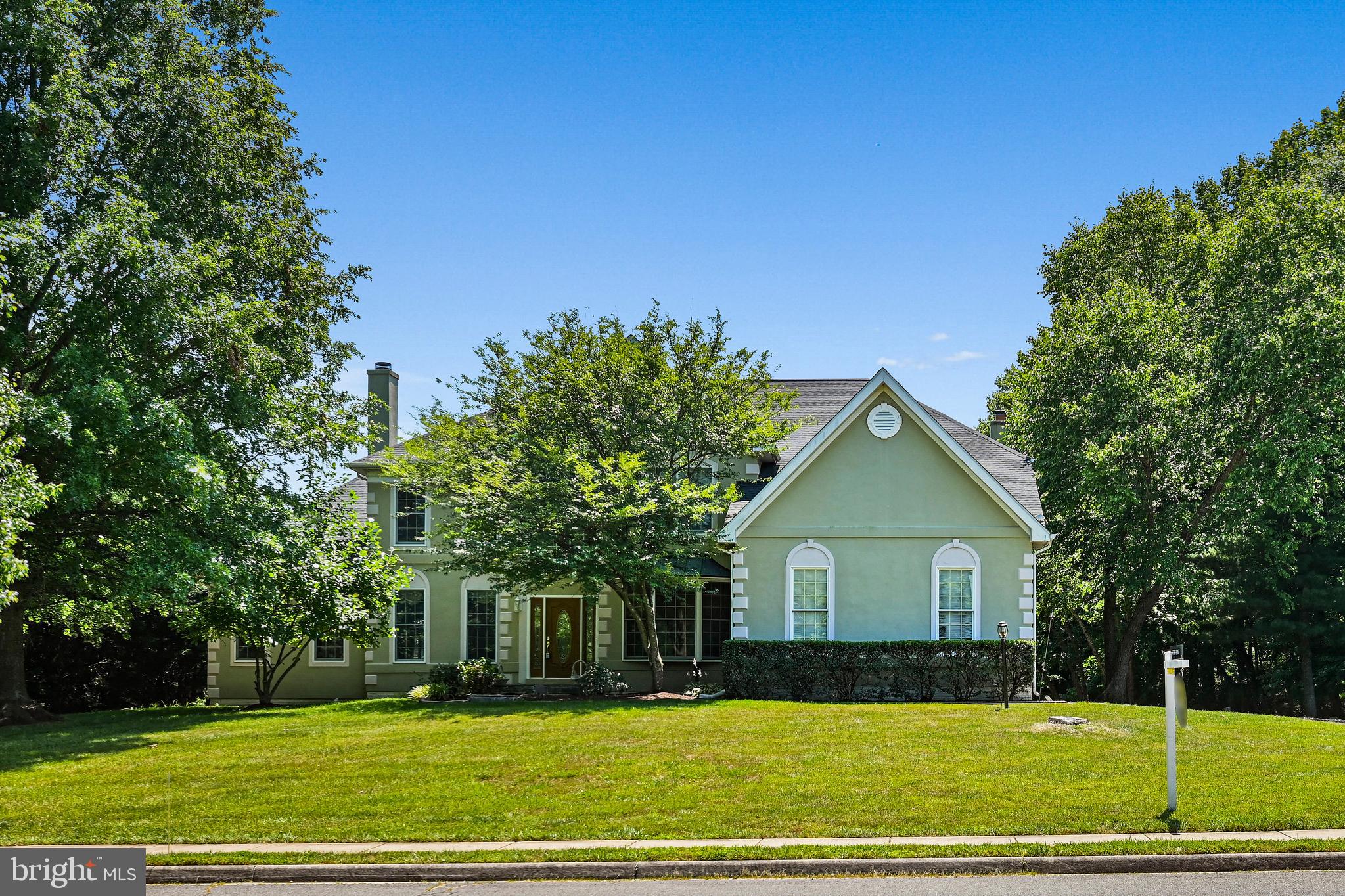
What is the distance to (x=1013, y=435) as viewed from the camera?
93.8 feet

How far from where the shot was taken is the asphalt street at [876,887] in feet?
28.1

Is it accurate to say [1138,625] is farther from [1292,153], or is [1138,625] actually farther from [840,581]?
[1292,153]

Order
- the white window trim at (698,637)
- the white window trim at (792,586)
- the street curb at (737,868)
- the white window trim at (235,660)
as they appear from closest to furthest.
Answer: the street curb at (737,868)
the white window trim at (792,586)
the white window trim at (698,637)
the white window trim at (235,660)

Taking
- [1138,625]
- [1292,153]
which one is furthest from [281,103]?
[1292,153]

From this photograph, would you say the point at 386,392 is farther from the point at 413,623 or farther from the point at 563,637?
the point at 563,637

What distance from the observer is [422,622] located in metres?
26.0

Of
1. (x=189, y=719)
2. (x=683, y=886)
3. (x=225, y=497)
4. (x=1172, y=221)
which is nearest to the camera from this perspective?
(x=683, y=886)

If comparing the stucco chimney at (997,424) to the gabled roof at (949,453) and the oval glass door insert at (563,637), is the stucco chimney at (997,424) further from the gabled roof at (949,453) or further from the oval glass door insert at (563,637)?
the oval glass door insert at (563,637)

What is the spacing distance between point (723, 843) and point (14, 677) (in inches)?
685

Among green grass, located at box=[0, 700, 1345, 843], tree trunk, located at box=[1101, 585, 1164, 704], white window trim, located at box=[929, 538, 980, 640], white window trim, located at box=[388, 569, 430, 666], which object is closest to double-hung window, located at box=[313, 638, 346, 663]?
white window trim, located at box=[388, 569, 430, 666]

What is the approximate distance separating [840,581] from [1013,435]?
364 inches

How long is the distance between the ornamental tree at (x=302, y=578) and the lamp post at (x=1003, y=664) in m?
12.4

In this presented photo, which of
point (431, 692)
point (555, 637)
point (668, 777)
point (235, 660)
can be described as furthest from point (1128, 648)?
point (235, 660)

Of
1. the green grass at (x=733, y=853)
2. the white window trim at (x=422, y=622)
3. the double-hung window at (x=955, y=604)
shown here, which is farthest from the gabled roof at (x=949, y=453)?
the green grass at (x=733, y=853)
